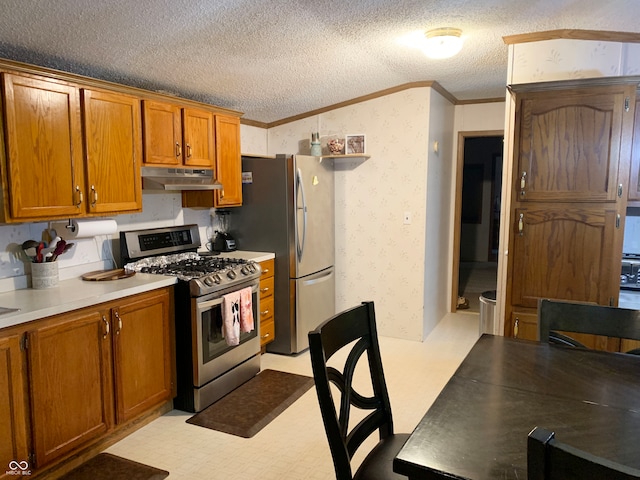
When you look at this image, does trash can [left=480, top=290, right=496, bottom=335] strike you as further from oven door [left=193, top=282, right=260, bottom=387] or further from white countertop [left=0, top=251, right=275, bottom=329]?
white countertop [left=0, top=251, right=275, bottom=329]

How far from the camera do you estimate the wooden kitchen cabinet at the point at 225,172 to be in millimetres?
3693

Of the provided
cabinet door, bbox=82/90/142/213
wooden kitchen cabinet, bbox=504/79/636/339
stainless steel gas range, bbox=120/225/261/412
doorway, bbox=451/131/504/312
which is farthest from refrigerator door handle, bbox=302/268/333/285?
doorway, bbox=451/131/504/312

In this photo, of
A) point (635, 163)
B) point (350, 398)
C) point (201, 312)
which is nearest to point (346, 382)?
point (350, 398)

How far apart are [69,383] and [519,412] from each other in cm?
208

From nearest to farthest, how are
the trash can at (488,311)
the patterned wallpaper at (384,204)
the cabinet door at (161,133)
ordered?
1. the cabinet door at (161,133)
2. the trash can at (488,311)
3. the patterned wallpaper at (384,204)

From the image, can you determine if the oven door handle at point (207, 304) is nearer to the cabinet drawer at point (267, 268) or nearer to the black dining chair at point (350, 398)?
the cabinet drawer at point (267, 268)

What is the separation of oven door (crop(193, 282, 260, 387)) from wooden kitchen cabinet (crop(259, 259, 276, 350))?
1.56 ft

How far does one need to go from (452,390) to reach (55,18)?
7.58 feet

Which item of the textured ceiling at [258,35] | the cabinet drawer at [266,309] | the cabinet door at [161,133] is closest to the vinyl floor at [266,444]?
the cabinet drawer at [266,309]

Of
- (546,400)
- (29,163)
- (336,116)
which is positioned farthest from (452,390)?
(336,116)

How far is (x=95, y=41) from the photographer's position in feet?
8.07

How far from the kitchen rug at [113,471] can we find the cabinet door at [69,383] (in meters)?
0.14

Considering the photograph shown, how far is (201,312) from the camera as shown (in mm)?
2990

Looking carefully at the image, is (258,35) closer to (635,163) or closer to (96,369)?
(96,369)
